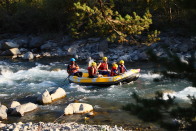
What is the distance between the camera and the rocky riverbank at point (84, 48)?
53.6ft

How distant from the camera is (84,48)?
19.5m

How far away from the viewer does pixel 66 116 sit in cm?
839

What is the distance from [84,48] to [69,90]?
8.19 meters

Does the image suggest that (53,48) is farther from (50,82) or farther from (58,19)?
(50,82)

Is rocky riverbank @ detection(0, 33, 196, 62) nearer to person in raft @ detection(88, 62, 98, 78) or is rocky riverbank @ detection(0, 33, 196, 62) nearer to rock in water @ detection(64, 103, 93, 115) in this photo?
person in raft @ detection(88, 62, 98, 78)

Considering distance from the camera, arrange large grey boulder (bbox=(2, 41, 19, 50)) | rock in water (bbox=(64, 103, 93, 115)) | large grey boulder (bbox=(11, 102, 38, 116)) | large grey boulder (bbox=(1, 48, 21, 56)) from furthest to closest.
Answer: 1. large grey boulder (bbox=(2, 41, 19, 50))
2. large grey boulder (bbox=(1, 48, 21, 56))
3. large grey boulder (bbox=(11, 102, 38, 116))
4. rock in water (bbox=(64, 103, 93, 115))

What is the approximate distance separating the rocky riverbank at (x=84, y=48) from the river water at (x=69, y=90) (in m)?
1.69

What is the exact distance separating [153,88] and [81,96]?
2.80m

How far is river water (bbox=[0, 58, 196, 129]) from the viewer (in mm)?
8334

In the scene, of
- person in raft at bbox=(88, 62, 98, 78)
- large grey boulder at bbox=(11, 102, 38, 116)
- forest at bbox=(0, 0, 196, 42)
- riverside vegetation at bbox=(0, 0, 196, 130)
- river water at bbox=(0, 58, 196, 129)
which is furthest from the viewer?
forest at bbox=(0, 0, 196, 42)

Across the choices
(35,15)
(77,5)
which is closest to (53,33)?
(35,15)

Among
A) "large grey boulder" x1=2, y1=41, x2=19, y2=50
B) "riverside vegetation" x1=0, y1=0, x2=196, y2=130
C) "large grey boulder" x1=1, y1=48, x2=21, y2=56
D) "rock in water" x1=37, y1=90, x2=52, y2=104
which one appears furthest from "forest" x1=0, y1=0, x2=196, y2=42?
"large grey boulder" x1=1, y1=48, x2=21, y2=56

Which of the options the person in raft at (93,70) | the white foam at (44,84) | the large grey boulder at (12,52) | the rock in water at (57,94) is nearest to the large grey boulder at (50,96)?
the rock in water at (57,94)

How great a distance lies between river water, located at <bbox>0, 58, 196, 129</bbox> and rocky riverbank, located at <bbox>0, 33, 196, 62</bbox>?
169 cm
